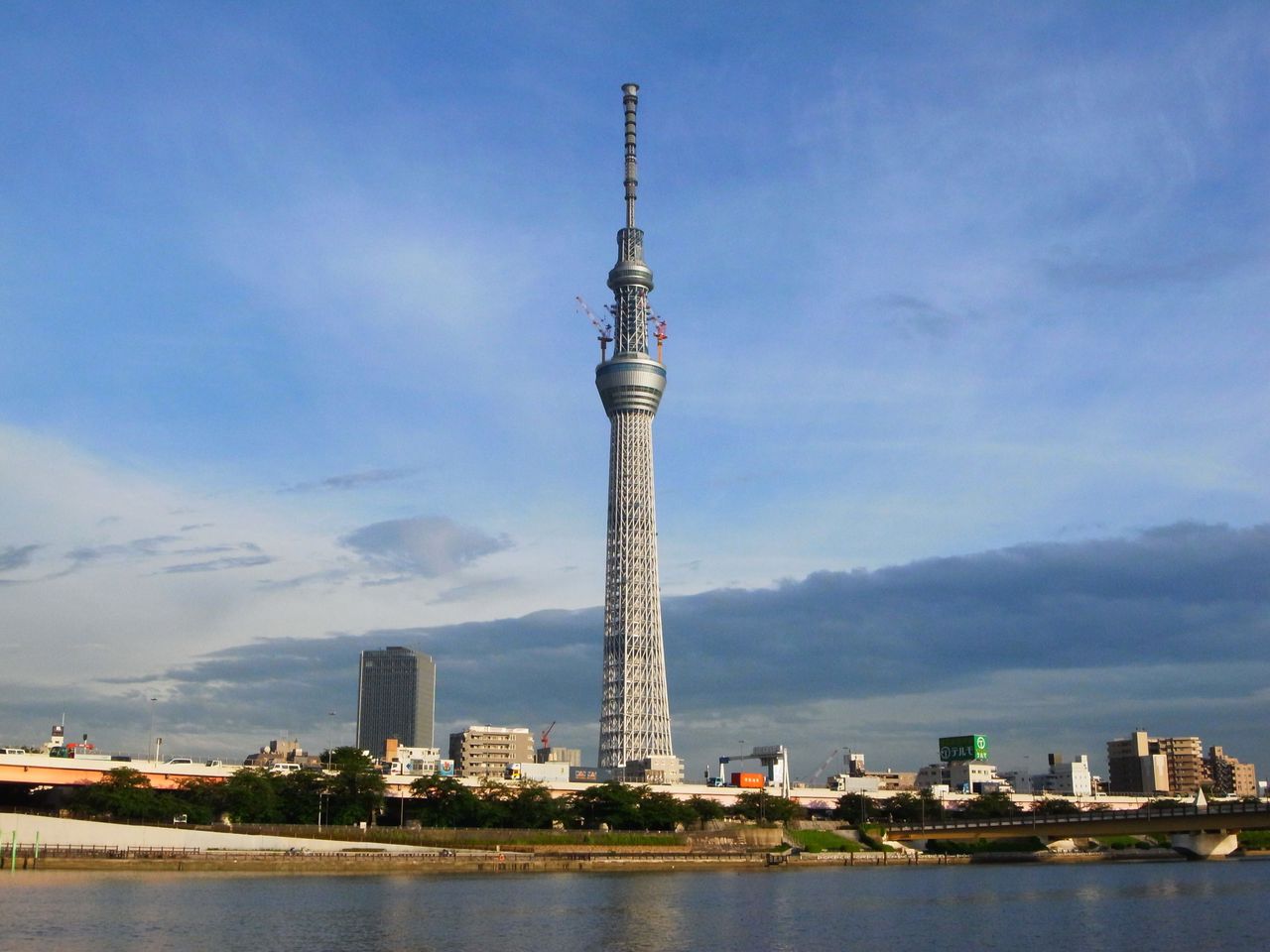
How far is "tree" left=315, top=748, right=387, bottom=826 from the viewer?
14275 cm

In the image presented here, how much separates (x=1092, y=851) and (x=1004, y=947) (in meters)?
127

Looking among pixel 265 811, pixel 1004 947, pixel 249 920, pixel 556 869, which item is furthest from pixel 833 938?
pixel 265 811

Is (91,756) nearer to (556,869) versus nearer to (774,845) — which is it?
(556,869)

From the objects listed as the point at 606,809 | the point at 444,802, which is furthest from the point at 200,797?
the point at 606,809

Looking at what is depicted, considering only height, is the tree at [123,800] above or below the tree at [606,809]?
above

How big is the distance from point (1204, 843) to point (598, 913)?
398 ft

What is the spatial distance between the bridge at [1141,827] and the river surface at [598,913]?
110 feet

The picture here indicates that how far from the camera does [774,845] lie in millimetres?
170375

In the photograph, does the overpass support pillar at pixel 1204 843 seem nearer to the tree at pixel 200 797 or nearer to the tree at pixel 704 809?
the tree at pixel 704 809

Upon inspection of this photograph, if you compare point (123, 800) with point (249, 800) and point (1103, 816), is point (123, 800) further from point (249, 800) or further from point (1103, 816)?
point (1103, 816)

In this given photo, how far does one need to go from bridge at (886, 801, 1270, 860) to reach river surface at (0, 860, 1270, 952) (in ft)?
110

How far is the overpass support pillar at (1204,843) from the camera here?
17712 cm

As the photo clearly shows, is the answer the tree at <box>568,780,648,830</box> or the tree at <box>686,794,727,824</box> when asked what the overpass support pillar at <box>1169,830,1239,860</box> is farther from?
the tree at <box>568,780,648,830</box>

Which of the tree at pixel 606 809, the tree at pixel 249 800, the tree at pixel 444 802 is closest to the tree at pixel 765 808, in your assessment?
the tree at pixel 606 809
